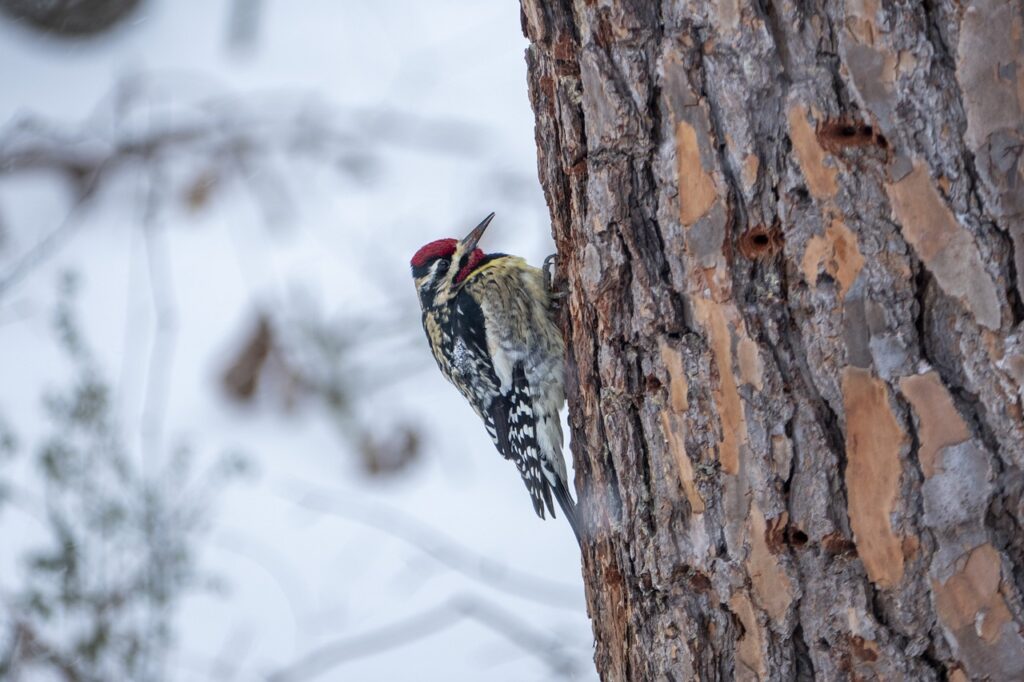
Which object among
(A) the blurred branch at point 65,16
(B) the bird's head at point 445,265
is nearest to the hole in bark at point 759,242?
(B) the bird's head at point 445,265

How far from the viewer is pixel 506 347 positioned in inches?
130

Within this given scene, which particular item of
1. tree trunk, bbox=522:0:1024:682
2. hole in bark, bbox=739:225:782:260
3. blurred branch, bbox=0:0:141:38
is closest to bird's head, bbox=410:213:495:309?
tree trunk, bbox=522:0:1024:682

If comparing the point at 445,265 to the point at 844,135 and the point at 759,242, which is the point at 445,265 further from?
the point at 844,135

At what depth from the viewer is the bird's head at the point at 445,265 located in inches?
135

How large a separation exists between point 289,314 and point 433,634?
1.91m

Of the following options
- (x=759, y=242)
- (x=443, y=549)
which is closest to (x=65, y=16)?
(x=443, y=549)

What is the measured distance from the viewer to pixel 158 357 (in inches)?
203

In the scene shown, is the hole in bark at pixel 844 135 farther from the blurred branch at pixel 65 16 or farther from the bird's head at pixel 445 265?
the blurred branch at pixel 65 16

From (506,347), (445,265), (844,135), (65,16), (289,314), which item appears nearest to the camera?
(844,135)

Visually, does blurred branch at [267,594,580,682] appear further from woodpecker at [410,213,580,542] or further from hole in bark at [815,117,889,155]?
hole in bark at [815,117,889,155]

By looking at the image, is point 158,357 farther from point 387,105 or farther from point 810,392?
point 810,392

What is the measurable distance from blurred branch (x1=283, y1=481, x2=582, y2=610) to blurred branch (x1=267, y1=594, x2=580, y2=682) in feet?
0.37

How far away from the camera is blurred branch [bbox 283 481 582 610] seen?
13.6 ft

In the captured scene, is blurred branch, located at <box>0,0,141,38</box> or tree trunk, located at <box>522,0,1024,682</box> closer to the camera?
tree trunk, located at <box>522,0,1024,682</box>
